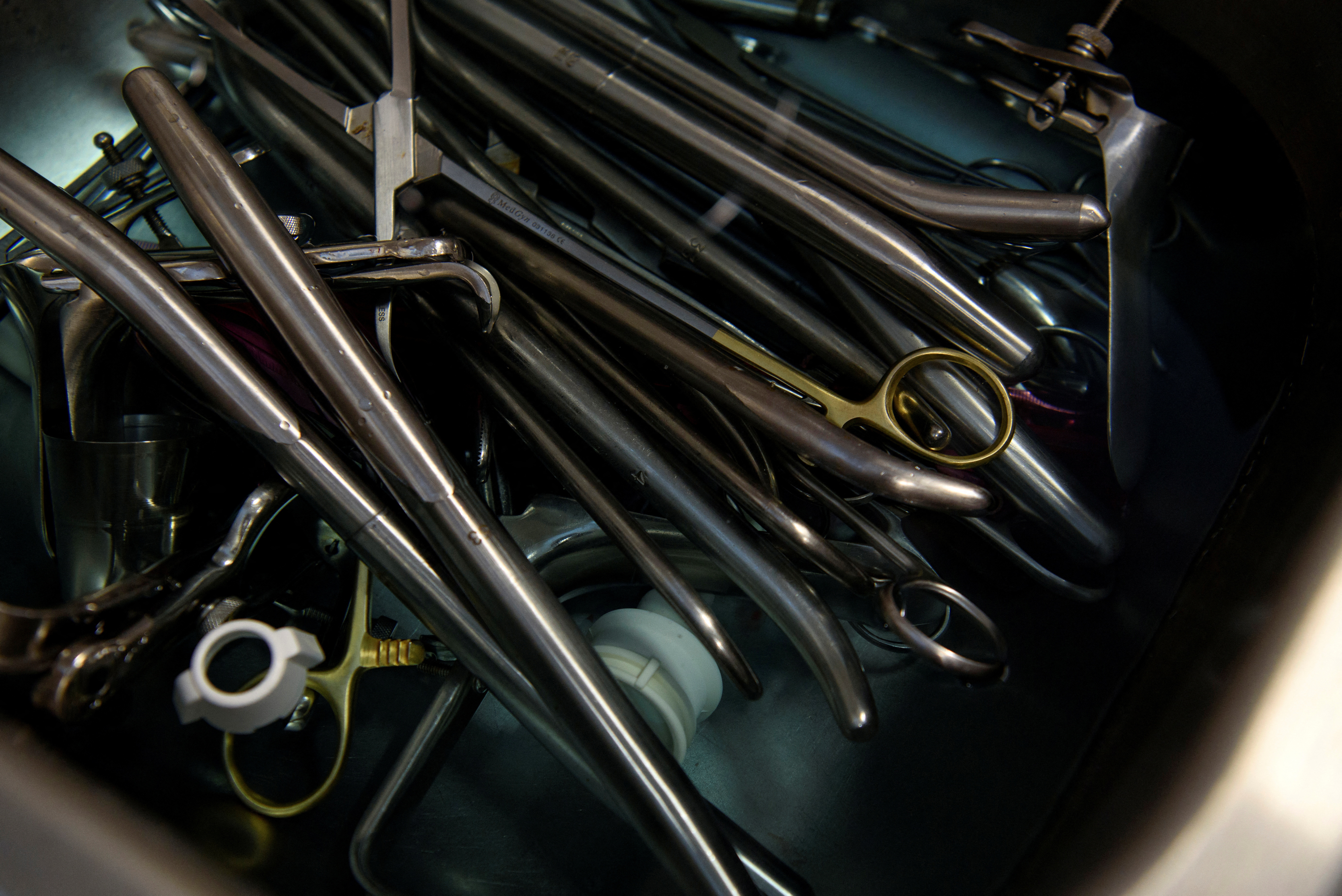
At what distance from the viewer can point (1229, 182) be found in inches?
19.1

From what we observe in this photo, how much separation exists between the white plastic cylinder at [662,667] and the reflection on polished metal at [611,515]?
17 millimetres

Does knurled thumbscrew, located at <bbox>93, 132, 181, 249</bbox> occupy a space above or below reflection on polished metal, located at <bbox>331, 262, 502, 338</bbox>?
above

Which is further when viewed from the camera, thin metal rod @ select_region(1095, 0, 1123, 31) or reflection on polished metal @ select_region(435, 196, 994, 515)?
thin metal rod @ select_region(1095, 0, 1123, 31)

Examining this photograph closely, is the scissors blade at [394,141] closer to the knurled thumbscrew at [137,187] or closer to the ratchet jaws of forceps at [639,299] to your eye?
the ratchet jaws of forceps at [639,299]

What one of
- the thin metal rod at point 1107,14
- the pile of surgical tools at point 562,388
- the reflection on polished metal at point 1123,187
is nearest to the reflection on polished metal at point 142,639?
the pile of surgical tools at point 562,388

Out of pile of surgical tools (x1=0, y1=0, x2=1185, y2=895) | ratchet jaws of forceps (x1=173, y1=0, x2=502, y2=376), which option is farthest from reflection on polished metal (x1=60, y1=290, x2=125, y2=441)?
ratchet jaws of forceps (x1=173, y1=0, x2=502, y2=376)

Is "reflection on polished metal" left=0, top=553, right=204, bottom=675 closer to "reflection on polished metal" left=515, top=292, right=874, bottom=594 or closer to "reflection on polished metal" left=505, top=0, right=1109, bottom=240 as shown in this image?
"reflection on polished metal" left=515, top=292, right=874, bottom=594

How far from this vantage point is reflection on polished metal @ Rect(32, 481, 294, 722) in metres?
0.32

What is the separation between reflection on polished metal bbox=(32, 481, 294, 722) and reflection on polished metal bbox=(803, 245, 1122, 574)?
293 mm

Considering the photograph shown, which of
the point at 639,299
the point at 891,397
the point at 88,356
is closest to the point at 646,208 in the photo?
the point at 639,299

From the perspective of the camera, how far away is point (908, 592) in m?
0.41

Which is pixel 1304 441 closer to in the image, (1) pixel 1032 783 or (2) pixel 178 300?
(1) pixel 1032 783

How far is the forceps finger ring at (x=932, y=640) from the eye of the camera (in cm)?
35

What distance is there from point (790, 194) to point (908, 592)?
211mm
